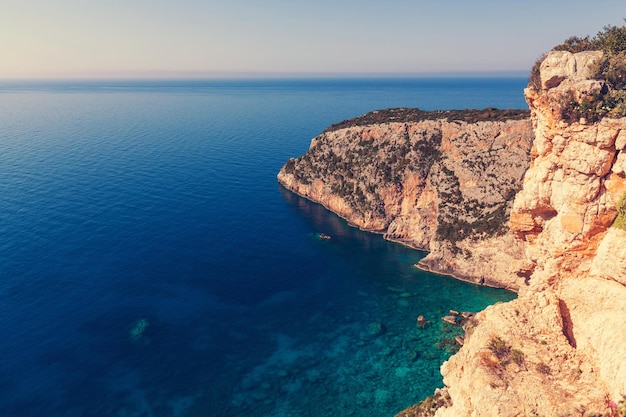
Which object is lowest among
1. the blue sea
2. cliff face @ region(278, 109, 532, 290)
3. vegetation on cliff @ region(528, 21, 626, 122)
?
the blue sea

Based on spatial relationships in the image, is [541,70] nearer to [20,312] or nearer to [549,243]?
[549,243]

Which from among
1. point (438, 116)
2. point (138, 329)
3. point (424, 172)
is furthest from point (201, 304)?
point (438, 116)

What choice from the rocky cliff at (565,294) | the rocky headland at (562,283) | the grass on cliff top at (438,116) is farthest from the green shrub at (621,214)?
the grass on cliff top at (438,116)

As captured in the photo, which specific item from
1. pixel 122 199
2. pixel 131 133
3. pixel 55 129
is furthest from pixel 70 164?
pixel 55 129

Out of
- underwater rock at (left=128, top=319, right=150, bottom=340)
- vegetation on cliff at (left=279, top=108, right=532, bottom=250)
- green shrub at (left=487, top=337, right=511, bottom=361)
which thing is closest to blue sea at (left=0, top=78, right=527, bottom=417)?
underwater rock at (left=128, top=319, right=150, bottom=340)

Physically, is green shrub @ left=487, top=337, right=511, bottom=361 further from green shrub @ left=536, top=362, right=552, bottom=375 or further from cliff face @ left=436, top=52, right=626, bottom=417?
green shrub @ left=536, top=362, right=552, bottom=375

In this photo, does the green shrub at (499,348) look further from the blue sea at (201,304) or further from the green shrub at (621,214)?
the blue sea at (201,304)
